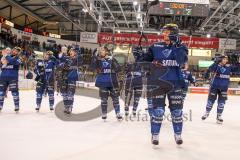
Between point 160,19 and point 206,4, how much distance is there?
65.8 inches

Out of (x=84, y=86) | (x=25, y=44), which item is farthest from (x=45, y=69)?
(x=25, y=44)

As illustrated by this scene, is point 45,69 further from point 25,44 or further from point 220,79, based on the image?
point 25,44

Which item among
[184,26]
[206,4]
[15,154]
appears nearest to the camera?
[15,154]

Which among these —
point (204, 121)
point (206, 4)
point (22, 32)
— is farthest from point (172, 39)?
point (22, 32)

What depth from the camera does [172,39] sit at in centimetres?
538

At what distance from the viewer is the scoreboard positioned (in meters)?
12.6

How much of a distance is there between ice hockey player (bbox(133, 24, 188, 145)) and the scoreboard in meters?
7.34

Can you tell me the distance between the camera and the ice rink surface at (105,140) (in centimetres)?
474

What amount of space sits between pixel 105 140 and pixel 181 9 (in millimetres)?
8057

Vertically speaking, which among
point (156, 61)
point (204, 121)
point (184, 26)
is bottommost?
point (204, 121)

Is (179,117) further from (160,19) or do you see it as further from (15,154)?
(160,19)

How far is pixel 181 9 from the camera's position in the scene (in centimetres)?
1282

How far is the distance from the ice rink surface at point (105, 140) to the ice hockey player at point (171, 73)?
36cm

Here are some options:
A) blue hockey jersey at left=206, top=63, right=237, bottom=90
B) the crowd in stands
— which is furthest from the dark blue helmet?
the crowd in stands
